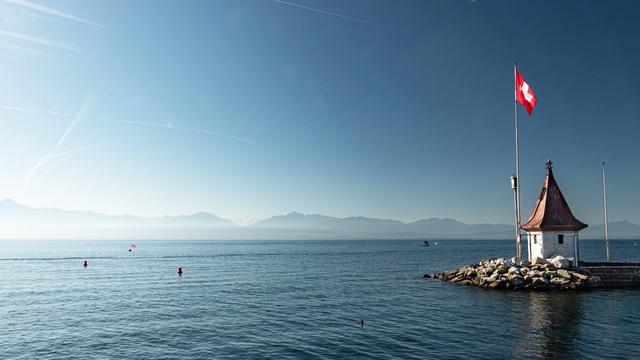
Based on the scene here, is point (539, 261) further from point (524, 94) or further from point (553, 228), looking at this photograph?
point (524, 94)

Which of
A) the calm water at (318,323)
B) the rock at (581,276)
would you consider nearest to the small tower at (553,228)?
the rock at (581,276)

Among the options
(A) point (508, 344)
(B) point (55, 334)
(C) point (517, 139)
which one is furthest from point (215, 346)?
(C) point (517, 139)

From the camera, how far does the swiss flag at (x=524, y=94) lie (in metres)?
42.7

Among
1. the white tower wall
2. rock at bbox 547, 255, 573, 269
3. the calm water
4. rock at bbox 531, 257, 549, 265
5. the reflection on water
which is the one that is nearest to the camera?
the reflection on water

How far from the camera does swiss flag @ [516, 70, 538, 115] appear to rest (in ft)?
140

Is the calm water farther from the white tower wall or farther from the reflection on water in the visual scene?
the white tower wall

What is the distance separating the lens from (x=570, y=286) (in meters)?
44.2

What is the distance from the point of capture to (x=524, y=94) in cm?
4406

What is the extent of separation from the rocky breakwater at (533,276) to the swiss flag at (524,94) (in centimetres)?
1796

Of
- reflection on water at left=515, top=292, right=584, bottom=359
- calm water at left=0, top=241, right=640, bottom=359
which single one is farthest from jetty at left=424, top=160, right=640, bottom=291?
reflection on water at left=515, top=292, right=584, bottom=359

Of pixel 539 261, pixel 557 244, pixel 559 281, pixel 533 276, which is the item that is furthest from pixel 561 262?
pixel 533 276

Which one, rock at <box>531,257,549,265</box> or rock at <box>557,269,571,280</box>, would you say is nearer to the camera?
rock at <box>557,269,571,280</box>

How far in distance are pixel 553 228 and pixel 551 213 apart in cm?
227

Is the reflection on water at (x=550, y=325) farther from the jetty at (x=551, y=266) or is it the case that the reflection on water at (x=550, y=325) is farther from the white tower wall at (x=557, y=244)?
the white tower wall at (x=557, y=244)
